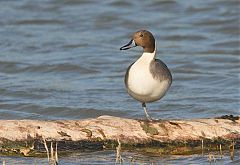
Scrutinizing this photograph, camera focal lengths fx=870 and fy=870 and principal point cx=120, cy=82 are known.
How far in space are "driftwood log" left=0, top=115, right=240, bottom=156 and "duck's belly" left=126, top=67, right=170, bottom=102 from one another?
0.94ft

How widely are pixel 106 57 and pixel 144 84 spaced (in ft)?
19.9

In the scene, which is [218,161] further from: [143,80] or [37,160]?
[37,160]

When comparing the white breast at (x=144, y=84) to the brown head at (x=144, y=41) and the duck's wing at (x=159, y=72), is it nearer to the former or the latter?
the duck's wing at (x=159, y=72)

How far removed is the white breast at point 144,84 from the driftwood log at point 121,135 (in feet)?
0.94

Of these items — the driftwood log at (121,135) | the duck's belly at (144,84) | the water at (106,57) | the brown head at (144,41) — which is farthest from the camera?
the water at (106,57)

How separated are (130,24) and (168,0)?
6.13 ft

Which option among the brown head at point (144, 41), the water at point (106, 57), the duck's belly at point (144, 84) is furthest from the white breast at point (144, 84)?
the water at point (106, 57)

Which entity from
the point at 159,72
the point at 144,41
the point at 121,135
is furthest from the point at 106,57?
the point at 121,135

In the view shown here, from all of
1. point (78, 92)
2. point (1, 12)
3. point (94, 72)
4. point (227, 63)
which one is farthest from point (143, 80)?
point (1, 12)

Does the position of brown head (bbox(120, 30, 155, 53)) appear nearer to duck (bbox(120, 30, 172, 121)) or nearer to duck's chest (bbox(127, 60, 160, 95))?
duck (bbox(120, 30, 172, 121))

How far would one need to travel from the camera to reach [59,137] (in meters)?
7.22

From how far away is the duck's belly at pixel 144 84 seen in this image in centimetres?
766

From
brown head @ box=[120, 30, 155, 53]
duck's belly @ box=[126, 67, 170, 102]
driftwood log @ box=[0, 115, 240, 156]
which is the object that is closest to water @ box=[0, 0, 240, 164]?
driftwood log @ box=[0, 115, 240, 156]

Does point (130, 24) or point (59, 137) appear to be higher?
point (130, 24)
